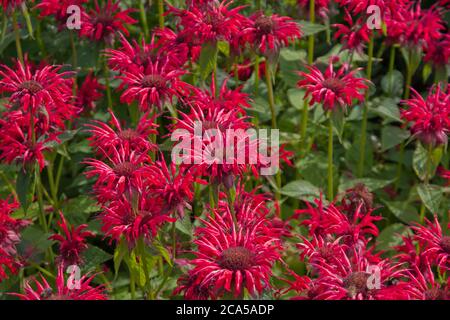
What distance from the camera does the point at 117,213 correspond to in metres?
2.21

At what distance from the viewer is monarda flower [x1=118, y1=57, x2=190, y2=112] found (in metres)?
2.48

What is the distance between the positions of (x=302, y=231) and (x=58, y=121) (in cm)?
100

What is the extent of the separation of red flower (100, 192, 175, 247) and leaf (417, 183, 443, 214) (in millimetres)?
1018

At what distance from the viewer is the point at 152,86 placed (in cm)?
250

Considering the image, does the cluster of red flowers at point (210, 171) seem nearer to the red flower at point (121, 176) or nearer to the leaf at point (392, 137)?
the red flower at point (121, 176)

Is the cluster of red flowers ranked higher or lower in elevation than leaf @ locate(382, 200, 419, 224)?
higher

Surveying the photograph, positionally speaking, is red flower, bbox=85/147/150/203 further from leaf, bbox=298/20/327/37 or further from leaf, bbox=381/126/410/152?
leaf, bbox=381/126/410/152

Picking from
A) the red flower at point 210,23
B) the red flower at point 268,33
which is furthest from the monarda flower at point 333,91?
the red flower at point 210,23

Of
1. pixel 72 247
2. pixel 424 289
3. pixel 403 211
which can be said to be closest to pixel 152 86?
pixel 72 247

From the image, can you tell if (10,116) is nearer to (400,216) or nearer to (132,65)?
(132,65)

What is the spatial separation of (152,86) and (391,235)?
44.3 inches

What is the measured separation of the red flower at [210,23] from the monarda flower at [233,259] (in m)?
0.73

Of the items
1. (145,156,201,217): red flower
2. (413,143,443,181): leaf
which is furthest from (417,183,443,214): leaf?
(145,156,201,217): red flower

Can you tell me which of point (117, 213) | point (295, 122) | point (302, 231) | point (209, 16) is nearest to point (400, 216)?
point (302, 231)
